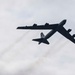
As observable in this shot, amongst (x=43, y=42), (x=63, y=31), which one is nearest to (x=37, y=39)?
(x=43, y=42)

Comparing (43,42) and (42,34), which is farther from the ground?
(42,34)

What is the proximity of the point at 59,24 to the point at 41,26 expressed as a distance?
8.54 metres

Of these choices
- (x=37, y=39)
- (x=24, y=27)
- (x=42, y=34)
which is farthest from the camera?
(x=42, y=34)

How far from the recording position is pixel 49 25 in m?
159

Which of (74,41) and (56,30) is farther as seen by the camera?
(74,41)

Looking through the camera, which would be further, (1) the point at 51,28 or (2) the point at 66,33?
(2) the point at 66,33

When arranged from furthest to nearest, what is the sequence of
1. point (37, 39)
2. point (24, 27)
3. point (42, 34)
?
point (42, 34) < point (37, 39) < point (24, 27)

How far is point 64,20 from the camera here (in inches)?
6147

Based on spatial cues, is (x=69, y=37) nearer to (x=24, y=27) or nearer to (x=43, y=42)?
(x=43, y=42)

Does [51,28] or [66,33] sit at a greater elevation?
[51,28]

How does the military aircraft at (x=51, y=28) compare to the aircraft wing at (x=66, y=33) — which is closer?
the military aircraft at (x=51, y=28)

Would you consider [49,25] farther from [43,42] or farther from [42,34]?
[42,34]

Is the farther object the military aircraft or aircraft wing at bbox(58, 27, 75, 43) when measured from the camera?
aircraft wing at bbox(58, 27, 75, 43)

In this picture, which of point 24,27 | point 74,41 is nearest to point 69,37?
point 74,41
